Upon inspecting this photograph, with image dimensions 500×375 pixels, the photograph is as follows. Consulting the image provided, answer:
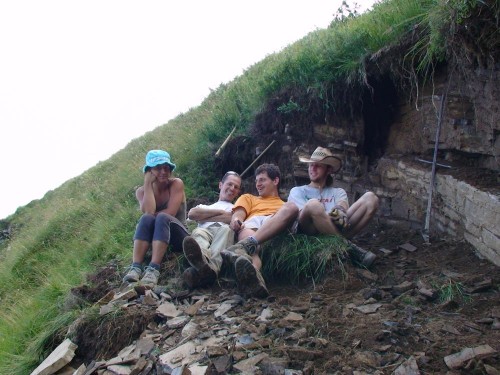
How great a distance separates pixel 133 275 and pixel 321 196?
2.28 metres

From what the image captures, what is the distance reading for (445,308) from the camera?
160 inches

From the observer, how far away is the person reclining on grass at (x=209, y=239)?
4758 mm

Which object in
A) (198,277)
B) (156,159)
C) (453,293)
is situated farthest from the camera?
(156,159)

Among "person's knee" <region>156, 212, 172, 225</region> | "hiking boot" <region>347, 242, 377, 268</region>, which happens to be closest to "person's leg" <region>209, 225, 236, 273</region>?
"person's knee" <region>156, 212, 172, 225</region>

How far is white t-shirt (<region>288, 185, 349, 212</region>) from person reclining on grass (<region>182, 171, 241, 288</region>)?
2.64ft

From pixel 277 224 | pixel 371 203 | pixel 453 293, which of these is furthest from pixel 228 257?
pixel 453 293

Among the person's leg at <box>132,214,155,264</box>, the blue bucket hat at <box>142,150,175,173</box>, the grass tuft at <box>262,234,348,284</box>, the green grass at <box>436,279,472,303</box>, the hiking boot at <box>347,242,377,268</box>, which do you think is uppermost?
the blue bucket hat at <box>142,150,175,173</box>

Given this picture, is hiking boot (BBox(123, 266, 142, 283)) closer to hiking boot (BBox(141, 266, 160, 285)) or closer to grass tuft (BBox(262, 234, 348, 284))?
hiking boot (BBox(141, 266, 160, 285))

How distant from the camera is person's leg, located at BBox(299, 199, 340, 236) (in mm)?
5105

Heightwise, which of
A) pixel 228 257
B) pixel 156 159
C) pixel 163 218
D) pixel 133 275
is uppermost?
pixel 156 159

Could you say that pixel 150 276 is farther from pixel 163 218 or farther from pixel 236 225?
pixel 236 225

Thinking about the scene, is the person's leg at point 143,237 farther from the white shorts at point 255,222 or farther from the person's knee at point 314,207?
the person's knee at point 314,207

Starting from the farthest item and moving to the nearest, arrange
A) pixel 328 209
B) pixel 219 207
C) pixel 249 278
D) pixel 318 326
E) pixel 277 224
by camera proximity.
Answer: pixel 219 207 < pixel 328 209 < pixel 277 224 < pixel 249 278 < pixel 318 326

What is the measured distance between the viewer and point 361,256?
519 cm
